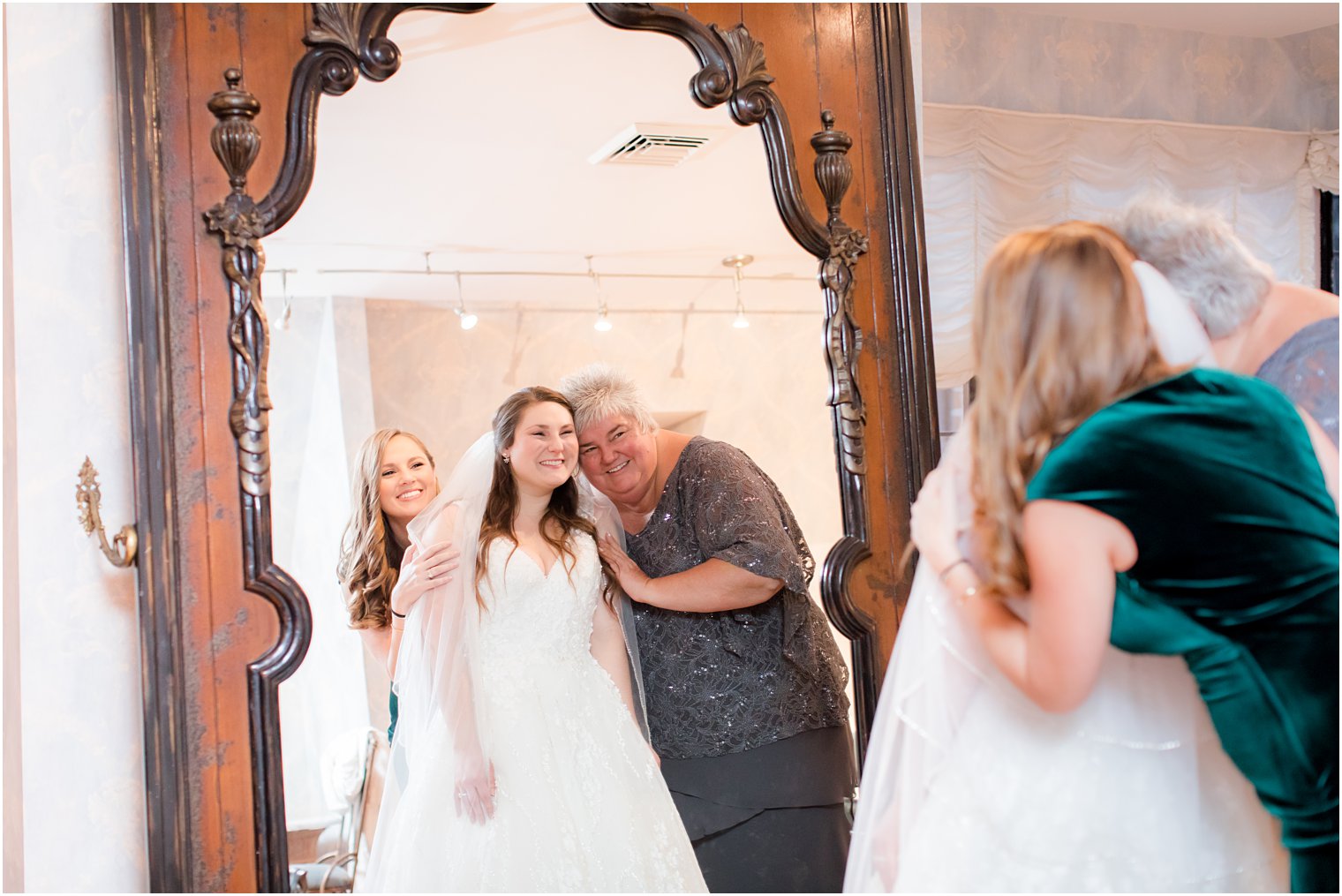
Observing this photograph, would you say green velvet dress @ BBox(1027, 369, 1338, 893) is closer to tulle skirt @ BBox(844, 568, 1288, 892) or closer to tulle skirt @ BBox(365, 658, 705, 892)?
tulle skirt @ BBox(844, 568, 1288, 892)

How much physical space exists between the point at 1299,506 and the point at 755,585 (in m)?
0.82

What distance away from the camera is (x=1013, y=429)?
50.9 inches

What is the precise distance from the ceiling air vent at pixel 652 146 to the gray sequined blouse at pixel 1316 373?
0.93 meters

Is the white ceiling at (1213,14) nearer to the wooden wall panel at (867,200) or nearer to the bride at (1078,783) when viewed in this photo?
the wooden wall panel at (867,200)

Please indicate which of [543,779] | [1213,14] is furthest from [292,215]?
[1213,14]

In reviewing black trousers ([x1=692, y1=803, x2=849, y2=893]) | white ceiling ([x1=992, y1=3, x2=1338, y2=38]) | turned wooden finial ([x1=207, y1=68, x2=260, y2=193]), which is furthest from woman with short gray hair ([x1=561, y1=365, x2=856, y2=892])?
white ceiling ([x1=992, y1=3, x2=1338, y2=38])

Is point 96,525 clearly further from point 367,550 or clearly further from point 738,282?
point 738,282

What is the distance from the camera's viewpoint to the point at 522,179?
1.87m

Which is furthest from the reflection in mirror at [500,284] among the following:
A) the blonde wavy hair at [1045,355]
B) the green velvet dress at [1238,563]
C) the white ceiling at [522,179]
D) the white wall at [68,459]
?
the green velvet dress at [1238,563]

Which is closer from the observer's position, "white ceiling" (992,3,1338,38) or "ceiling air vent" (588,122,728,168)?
"ceiling air vent" (588,122,728,168)

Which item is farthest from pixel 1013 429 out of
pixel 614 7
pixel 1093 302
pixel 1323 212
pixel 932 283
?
pixel 1323 212

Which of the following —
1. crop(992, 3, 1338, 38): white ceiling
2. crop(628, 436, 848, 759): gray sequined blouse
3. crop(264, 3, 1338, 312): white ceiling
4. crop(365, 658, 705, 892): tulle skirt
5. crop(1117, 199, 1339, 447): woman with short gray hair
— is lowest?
crop(365, 658, 705, 892): tulle skirt

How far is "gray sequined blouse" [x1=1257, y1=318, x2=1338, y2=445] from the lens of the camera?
1.58 metres

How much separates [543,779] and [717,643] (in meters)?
0.33
